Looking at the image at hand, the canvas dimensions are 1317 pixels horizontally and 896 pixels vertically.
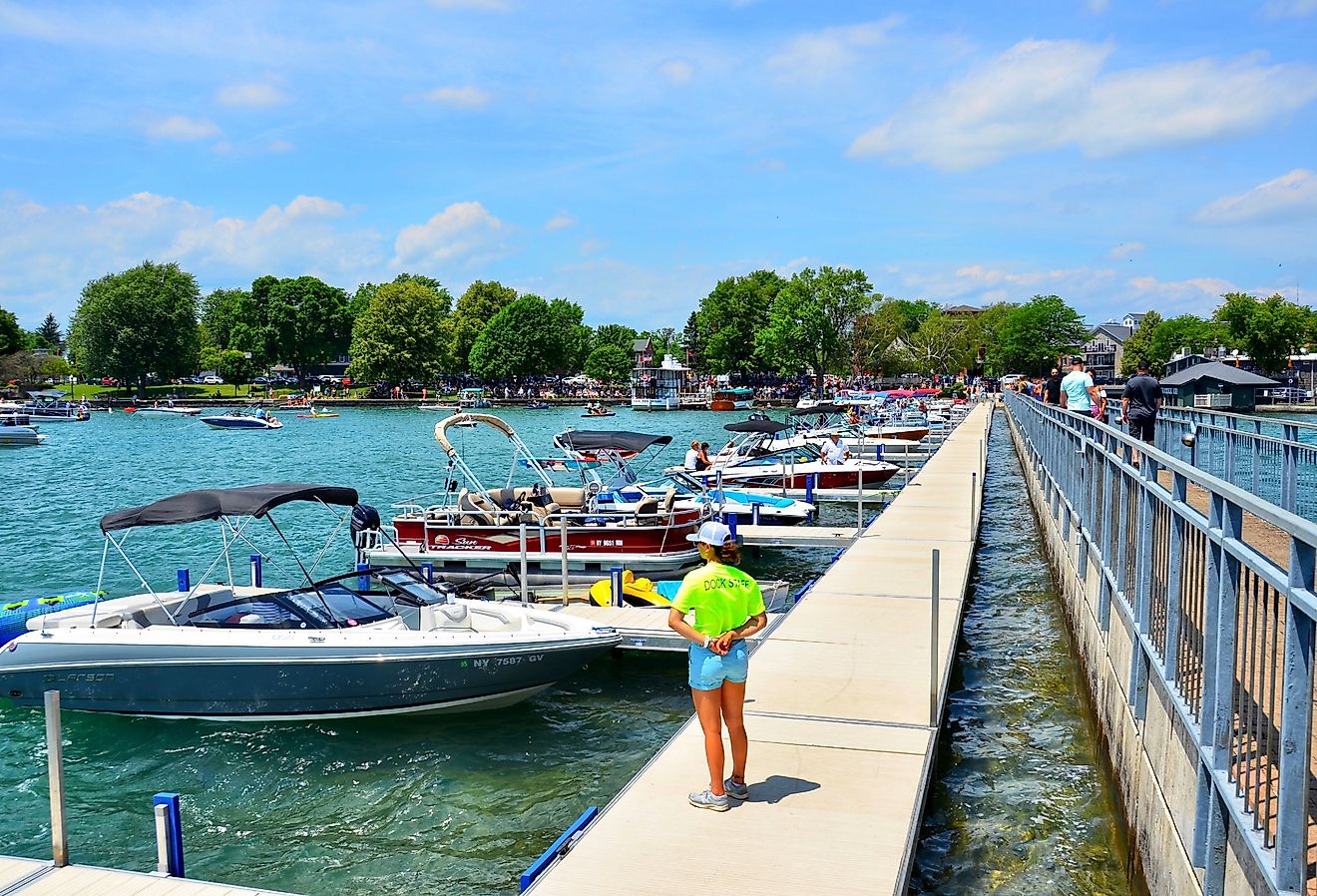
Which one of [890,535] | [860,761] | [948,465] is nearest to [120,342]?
[948,465]

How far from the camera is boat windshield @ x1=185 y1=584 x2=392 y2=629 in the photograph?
12758 mm

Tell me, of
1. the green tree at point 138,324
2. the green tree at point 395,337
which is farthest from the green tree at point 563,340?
the green tree at point 138,324

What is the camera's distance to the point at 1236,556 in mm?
4715

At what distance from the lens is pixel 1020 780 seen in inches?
398

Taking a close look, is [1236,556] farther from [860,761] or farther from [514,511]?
[514,511]

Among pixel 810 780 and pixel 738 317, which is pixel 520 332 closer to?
pixel 738 317

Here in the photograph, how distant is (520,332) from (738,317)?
30.7 metres

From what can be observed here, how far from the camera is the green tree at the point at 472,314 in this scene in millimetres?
151750

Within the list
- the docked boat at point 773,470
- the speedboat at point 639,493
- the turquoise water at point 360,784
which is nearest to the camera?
the turquoise water at point 360,784

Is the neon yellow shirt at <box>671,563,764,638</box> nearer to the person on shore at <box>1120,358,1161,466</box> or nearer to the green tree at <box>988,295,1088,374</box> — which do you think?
the person on shore at <box>1120,358,1161,466</box>

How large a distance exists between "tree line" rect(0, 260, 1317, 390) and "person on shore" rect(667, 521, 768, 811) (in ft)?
405

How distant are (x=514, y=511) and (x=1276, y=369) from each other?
129169 mm

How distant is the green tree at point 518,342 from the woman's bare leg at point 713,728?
13729 cm

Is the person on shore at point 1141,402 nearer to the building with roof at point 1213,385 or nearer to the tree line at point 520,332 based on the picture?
the building with roof at point 1213,385
